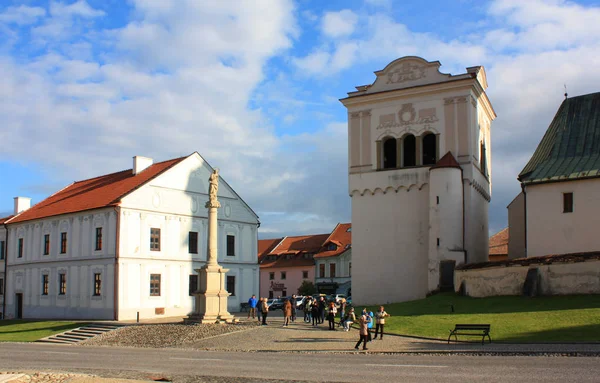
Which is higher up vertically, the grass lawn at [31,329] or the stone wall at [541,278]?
the stone wall at [541,278]

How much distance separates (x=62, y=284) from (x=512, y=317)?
32.9 meters

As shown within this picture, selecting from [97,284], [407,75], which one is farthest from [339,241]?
[407,75]

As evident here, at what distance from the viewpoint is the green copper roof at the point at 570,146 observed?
34250 mm

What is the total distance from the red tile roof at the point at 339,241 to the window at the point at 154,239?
110 feet

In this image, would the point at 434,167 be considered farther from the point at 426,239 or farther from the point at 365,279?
the point at 365,279

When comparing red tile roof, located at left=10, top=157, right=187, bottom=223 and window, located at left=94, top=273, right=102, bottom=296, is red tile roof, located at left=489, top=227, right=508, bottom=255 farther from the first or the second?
window, located at left=94, top=273, right=102, bottom=296

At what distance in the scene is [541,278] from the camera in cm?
2900

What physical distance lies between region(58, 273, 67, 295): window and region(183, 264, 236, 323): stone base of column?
16.5 metres

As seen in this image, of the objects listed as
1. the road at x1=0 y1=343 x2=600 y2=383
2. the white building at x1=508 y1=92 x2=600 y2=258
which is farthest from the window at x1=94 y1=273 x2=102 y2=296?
the white building at x1=508 y1=92 x2=600 y2=258

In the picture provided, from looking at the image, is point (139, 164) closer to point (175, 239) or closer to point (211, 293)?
point (175, 239)

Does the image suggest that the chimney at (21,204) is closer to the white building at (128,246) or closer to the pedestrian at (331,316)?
the white building at (128,246)

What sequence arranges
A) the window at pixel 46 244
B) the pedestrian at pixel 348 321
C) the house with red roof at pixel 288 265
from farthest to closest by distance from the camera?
1. the house with red roof at pixel 288 265
2. the window at pixel 46 244
3. the pedestrian at pixel 348 321

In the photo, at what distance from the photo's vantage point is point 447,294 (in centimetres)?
3381

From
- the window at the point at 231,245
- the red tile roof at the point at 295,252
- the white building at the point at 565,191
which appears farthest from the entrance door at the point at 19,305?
the white building at the point at 565,191
